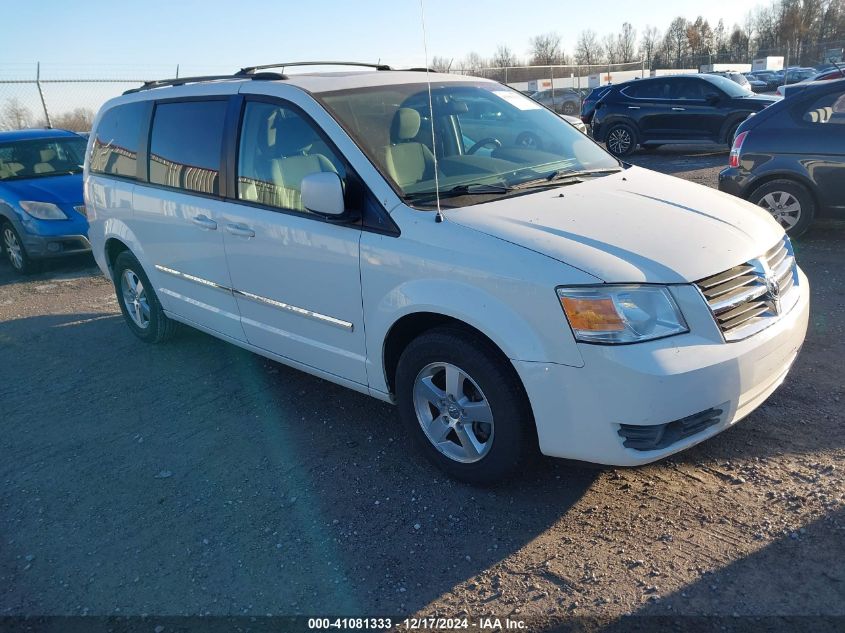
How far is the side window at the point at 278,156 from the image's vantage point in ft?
11.8

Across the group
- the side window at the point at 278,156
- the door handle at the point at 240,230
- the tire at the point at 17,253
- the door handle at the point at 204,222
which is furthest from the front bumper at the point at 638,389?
the tire at the point at 17,253

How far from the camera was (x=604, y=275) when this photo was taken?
2680mm

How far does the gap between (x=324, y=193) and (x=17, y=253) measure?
7.01 meters

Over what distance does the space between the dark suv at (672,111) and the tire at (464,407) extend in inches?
493

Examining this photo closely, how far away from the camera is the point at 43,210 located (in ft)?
27.0

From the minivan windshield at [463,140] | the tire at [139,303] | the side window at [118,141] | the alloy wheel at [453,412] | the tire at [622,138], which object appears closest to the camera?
the alloy wheel at [453,412]

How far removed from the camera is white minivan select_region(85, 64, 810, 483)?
8.87ft

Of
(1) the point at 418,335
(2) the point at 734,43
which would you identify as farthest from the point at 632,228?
(2) the point at 734,43

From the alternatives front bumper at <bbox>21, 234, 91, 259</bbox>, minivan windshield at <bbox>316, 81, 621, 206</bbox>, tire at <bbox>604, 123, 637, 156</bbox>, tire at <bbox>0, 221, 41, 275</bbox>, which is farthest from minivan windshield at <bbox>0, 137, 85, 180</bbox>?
tire at <bbox>604, 123, 637, 156</bbox>

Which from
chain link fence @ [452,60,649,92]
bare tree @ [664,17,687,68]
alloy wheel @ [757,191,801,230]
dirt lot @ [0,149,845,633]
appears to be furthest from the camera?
bare tree @ [664,17,687,68]

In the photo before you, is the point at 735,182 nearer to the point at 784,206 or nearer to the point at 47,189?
the point at 784,206

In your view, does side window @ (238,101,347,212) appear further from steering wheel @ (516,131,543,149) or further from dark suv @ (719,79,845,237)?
dark suv @ (719,79,845,237)

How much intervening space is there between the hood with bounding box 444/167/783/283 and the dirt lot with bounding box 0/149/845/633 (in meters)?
0.90

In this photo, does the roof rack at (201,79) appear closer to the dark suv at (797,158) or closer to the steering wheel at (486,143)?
the steering wheel at (486,143)
